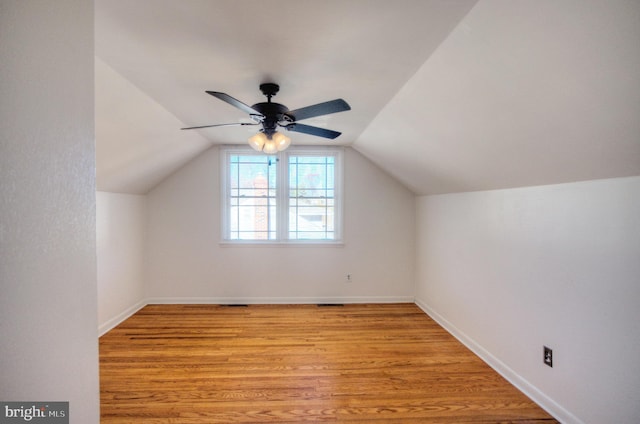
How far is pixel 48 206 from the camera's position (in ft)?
2.22

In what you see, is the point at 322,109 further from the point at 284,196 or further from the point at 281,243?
the point at 281,243

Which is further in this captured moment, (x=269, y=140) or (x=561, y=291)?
(x=269, y=140)

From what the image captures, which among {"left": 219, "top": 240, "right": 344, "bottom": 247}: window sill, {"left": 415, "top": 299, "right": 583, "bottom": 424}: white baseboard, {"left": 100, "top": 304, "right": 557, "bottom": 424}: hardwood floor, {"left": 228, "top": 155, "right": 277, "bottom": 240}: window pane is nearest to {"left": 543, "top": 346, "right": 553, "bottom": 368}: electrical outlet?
{"left": 415, "top": 299, "right": 583, "bottom": 424}: white baseboard

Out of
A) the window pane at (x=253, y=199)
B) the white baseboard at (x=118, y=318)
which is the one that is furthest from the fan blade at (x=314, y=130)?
the white baseboard at (x=118, y=318)

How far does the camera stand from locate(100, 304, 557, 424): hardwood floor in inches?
78.3

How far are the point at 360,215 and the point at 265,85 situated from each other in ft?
8.68

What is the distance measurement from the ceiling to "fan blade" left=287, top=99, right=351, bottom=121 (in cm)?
29

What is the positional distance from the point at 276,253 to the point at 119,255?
2016 millimetres

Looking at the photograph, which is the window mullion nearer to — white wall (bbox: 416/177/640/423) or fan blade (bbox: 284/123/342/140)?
fan blade (bbox: 284/123/342/140)

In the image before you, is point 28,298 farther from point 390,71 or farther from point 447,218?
point 447,218

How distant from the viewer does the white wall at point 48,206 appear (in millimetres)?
580

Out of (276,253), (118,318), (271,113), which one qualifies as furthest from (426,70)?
(118,318)

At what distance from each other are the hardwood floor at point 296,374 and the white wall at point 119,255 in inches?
9.1

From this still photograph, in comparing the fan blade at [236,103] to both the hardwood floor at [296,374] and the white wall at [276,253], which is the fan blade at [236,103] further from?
the white wall at [276,253]
